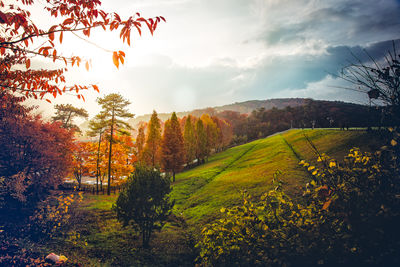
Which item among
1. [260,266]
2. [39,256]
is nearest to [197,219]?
[39,256]

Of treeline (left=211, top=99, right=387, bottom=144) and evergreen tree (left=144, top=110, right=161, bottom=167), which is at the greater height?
treeline (left=211, top=99, right=387, bottom=144)

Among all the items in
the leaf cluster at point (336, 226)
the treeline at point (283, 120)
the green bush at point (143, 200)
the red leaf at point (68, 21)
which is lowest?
the green bush at point (143, 200)

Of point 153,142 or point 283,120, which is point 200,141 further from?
point 283,120

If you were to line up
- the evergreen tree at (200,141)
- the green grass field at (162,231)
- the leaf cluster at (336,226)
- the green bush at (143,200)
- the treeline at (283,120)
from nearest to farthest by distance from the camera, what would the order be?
the leaf cluster at (336,226) → the green grass field at (162,231) → the green bush at (143,200) → the evergreen tree at (200,141) → the treeline at (283,120)

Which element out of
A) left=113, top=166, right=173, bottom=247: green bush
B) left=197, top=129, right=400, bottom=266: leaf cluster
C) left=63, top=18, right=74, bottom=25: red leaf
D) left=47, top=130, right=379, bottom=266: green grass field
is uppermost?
left=63, top=18, right=74, bottom=25: red leaf

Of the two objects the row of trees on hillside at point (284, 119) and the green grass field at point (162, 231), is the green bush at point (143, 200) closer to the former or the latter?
the green grass field at point (162, 231)

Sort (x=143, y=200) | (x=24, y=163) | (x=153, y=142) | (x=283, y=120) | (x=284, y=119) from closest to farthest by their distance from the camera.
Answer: (x=143, y=200) → (x=24, y=163) → (x=153, y=142) → (x=283, y=120) → (x=284, y=119)

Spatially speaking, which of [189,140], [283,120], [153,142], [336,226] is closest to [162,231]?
[336,226]

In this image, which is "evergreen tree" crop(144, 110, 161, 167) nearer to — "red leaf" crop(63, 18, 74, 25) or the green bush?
the green bush

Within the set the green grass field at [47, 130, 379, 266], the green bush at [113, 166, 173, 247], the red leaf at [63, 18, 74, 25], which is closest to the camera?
the red leaf at [63, 18, 74, 25]

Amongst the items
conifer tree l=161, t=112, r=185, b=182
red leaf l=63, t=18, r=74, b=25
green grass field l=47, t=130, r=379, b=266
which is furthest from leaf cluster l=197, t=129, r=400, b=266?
conifer tree l=161, t=112, r=185, b=182

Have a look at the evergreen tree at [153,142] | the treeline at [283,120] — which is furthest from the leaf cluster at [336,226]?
the treeline at [283,120]

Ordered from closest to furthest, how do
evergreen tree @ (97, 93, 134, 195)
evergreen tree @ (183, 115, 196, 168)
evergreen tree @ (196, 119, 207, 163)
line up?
evergreen tree @ (97, 93, 134, 195) → evergreen tree @ (183, 115, 196, 168) → evergreen tree @ (196, 119, 207, 163)

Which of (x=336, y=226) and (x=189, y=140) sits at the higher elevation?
(x=189, y=140)
